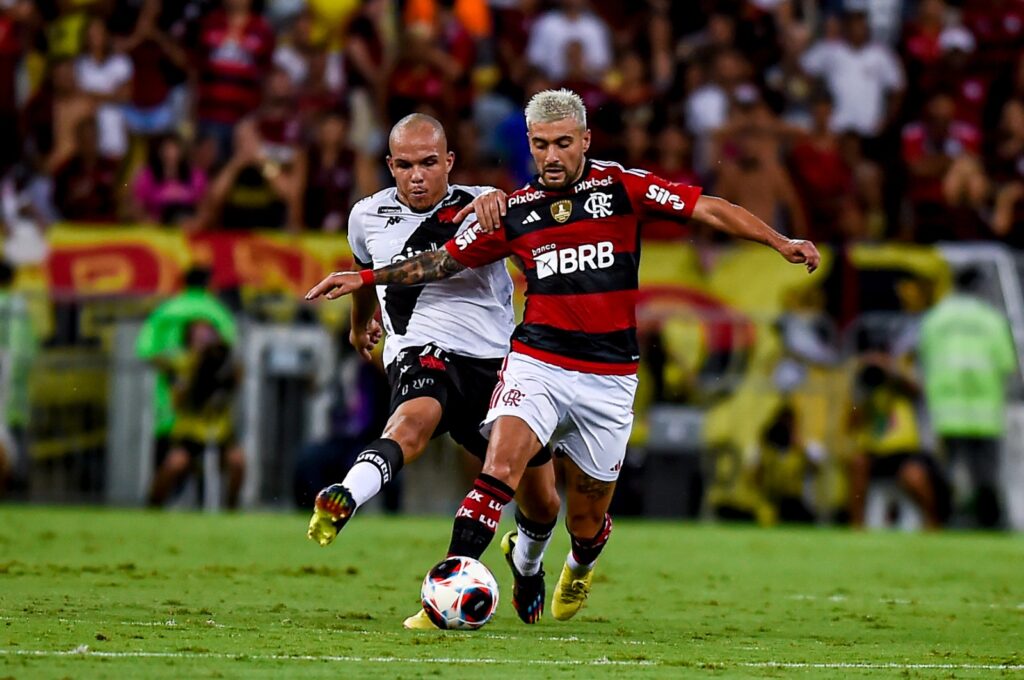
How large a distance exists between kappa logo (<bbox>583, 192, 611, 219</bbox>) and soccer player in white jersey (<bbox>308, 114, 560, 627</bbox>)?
973 millimetres

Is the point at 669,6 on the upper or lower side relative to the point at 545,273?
upper

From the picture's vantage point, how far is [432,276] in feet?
30.4

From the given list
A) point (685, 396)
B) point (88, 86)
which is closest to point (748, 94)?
point (685, 396)

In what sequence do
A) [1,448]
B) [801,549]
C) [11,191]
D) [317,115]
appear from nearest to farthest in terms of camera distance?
[801,549], [1,448], [11,191], [317,115]

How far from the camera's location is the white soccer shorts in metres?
8.77

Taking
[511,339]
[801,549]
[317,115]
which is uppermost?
A: [317,115]

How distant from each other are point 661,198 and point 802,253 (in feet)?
2.63

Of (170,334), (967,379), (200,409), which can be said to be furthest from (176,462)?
(967,379)

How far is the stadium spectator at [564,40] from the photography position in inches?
842

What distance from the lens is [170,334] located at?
1825 centimetres

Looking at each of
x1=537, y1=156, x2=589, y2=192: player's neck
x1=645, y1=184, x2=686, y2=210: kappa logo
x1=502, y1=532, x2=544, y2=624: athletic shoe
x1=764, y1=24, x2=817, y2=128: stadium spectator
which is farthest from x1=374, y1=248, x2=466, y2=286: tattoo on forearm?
x1=764, y1=24, x2=817, y2=128: stadium spectator

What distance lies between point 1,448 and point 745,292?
303 inches

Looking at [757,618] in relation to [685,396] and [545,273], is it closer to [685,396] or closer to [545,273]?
[545,273]

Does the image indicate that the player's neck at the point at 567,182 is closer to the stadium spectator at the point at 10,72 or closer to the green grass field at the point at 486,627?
the green grass field at the point at 486,627
